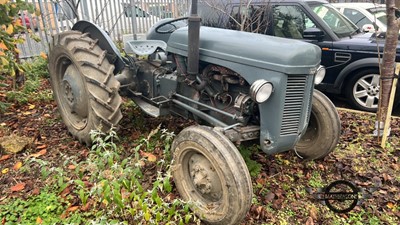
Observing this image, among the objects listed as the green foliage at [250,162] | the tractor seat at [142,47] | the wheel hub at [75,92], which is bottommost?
the green foliage at [250,162]

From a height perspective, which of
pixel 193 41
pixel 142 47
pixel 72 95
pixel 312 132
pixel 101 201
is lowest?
pixel 101 201

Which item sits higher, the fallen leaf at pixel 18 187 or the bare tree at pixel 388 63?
the bare tree at pixel 388 63

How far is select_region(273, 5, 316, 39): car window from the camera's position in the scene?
5578mm

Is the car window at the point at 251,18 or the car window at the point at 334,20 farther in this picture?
the car window at the point at 251,18

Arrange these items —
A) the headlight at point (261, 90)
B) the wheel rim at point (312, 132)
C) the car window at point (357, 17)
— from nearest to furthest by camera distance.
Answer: the headlight at point (261, 90) < the wheel rim at point (312, 132) < the car window at point (357, 17)

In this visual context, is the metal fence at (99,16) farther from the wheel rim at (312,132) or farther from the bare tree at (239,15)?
the wheel rim at (312,132)

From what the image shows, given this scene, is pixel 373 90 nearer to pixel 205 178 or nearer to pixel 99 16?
pixel 205 178

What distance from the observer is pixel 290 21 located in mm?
5695

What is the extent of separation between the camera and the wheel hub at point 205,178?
2480 mm

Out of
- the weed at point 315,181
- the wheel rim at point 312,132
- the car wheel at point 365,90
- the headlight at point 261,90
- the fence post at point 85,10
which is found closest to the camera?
the headlight at point 261,90

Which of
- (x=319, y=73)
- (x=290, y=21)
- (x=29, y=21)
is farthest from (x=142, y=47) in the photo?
(x=29, y=21)

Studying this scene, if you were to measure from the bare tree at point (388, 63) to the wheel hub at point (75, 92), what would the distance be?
3419 mm

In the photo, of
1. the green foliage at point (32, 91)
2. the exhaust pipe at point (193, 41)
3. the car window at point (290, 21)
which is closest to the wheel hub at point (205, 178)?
the exhaust pipe at point (193, 41)

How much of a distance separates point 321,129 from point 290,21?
10.0ft
